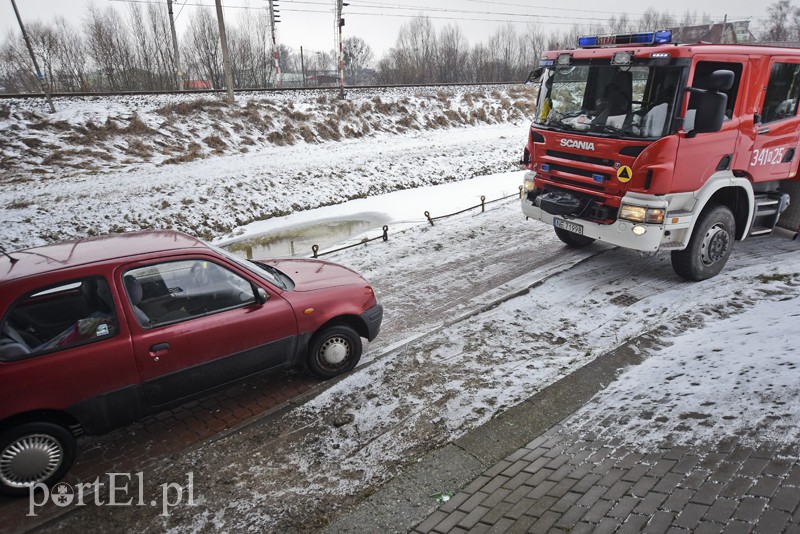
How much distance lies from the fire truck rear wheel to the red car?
196 inches

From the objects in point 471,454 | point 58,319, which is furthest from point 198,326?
point 471,454

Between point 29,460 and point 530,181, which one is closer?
point 29,460

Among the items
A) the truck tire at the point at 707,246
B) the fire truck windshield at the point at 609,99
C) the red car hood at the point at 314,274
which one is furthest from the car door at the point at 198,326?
the truck tire at the point at 707,246

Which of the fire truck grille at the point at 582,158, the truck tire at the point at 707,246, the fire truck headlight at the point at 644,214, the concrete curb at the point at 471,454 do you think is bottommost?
the concrete curb at the point at 471,454

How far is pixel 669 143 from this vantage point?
6.11 meters

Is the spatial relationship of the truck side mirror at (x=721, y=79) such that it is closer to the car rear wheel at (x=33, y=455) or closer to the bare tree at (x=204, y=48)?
the car rear wheel at (x=33, y=455)

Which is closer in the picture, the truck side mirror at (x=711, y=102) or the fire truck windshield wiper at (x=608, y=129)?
the truck side mirror at (x=711, y=102)

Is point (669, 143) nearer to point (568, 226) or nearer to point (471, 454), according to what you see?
point (568, 226)

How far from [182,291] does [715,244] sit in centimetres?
716

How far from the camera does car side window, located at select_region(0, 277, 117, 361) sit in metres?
3.75

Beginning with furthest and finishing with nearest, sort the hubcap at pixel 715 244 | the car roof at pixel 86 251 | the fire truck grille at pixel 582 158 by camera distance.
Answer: the hubcap at pixel 715 244, the fire truck grille at pixel 582 158, the car roof at pixel 86 251

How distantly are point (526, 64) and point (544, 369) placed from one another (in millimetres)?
48459

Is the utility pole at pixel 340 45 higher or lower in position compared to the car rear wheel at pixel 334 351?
higher

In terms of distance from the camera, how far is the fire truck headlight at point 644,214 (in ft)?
20.7
